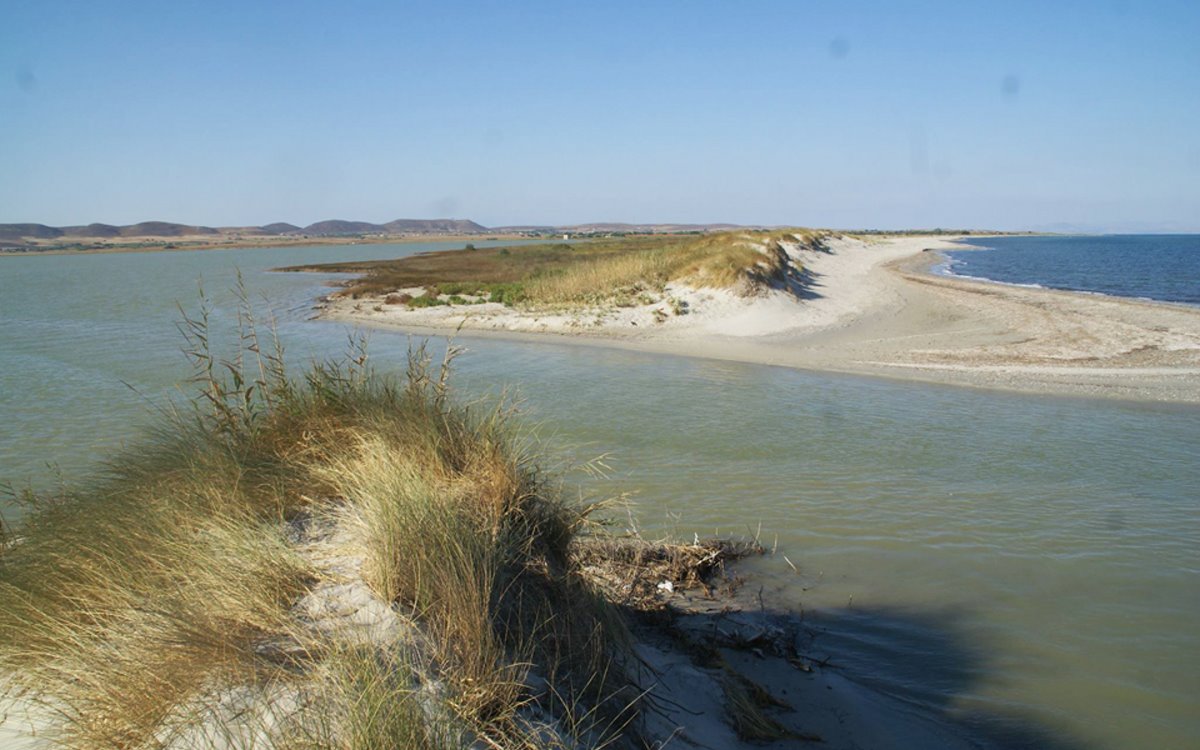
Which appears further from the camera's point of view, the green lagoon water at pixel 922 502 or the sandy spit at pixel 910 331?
the sandy spit at pixel 910 331

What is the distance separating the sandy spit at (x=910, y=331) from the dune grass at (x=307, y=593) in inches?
439

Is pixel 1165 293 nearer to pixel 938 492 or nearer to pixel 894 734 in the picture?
pixel 938 492

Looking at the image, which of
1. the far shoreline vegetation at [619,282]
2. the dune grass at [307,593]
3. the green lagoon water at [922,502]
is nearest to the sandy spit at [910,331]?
the far shoreline vegetation at [619,282]

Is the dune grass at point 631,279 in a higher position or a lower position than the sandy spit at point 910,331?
higher

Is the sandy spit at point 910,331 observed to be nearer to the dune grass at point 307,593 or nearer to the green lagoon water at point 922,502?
the green lagoon water at point 922,502

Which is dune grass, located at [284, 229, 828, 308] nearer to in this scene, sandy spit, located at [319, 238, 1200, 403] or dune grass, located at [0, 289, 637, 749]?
sandy spit, located at [319, 238, 1200, 403]

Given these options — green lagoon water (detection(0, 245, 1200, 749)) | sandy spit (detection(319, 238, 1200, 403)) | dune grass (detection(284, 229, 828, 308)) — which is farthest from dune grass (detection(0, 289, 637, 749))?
dune grass (detection(284, 229, 828, 308))

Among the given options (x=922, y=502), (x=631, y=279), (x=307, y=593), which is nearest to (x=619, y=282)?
(x=631, y=279)

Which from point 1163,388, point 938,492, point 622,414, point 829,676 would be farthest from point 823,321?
point 829,676

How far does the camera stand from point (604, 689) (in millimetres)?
3051

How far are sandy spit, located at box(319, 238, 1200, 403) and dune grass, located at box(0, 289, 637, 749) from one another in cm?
1114

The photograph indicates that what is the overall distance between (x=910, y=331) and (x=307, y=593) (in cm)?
1749

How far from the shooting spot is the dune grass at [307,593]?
225 cm

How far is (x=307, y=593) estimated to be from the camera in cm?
286
